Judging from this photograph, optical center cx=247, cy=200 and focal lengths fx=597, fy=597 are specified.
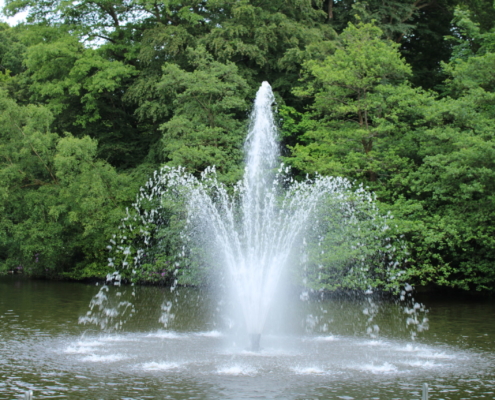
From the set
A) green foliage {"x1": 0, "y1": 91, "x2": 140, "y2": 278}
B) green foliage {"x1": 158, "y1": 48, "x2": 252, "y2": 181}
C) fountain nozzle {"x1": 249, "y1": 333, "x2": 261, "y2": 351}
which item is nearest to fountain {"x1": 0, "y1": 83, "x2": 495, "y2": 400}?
fountain nozzle {"x1": 249, "y1": 333, "x2": 261, "y2": 351}

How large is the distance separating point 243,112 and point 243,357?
1700 cm

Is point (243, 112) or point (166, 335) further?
point (243, 112)

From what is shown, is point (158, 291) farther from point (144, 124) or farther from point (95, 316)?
point (144, 124)

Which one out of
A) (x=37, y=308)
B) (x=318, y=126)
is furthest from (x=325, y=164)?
(x=37, y=308)

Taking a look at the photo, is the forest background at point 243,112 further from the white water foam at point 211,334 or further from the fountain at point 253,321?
the white water foam at point 211,334

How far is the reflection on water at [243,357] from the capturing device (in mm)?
9539

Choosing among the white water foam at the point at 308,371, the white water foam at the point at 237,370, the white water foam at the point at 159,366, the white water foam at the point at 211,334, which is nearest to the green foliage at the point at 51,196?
the white water foam at the point at 211,334

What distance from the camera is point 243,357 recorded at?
1162 cm

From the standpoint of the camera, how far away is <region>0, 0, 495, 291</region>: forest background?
2031cm

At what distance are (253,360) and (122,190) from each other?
53.3ft

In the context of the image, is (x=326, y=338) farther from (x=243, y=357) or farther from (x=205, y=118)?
(x=205, y=118)

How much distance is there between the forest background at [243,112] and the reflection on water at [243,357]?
4.35 meters

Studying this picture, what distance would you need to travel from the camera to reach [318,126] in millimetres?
23422

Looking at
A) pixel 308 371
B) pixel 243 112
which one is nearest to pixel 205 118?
pixel 243 112
